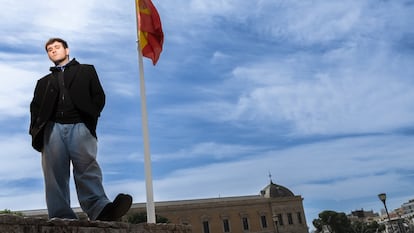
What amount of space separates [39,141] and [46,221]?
907 millimetres

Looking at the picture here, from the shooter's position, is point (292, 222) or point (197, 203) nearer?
point (197, 203)

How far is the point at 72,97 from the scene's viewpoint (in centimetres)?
326

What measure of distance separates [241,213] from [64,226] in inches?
2125

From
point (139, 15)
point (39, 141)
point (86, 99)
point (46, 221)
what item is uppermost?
point (139, 15)

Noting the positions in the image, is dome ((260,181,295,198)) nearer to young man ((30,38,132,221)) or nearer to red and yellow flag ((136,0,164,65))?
red and yellow flag ((136,0,164,65))

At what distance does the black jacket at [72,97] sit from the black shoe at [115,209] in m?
0.62

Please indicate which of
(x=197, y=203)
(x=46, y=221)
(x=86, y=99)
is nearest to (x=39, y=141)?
(x=86, y=99)

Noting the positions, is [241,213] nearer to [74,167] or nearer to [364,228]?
[364,228]

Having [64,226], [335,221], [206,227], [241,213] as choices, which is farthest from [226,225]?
[64,226]

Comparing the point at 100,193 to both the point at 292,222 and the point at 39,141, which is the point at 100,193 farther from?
the point at 292,222

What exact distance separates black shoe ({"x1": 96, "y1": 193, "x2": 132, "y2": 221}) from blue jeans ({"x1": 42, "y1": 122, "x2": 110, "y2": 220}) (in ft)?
0.14

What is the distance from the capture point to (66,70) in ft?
11.3

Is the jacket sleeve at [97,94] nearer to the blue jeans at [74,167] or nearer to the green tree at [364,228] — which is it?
the blue jeans at [74,167]

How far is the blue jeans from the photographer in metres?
3.11
